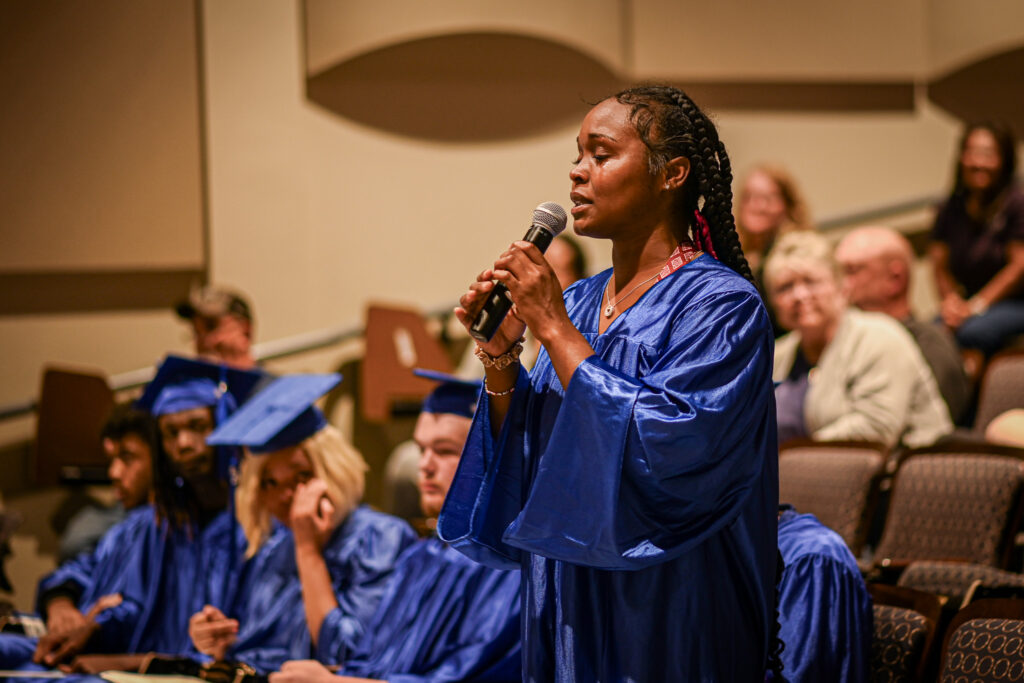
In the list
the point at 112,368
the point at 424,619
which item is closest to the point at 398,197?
the point at 112,368

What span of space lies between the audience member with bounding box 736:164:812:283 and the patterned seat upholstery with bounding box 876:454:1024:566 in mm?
1629

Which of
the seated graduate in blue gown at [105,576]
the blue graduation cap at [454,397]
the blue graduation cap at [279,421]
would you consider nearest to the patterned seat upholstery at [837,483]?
the blue graduation cap at [454,397]

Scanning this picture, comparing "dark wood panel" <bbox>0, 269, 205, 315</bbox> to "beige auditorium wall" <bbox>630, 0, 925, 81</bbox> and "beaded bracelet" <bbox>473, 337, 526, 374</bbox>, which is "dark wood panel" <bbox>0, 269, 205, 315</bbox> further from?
"beaded bracelet" <bbox>473, 337, 526, 374</bbox>

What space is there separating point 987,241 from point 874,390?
4.80ft

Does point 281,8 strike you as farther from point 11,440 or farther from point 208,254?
point 11,440

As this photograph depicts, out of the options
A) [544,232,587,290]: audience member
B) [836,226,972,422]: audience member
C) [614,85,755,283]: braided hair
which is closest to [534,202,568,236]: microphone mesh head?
[614,85,755,283]: braided hair

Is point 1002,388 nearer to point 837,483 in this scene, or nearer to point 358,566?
point 837,483

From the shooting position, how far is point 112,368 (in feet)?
17.6

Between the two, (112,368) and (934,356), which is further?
(112,368)

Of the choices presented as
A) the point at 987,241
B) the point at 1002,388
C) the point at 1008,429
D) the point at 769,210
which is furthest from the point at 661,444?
the point at 987,241

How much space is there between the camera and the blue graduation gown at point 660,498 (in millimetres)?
1555

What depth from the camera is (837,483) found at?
131 inches

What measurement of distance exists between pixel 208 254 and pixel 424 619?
10.3 ft

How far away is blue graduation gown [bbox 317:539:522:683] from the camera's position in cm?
260
